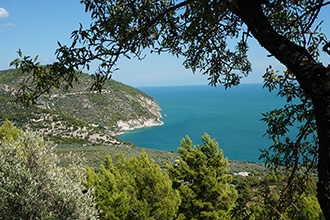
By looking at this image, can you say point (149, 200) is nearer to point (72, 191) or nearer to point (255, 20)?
point (72, 191)

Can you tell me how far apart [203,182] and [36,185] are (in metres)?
8.67

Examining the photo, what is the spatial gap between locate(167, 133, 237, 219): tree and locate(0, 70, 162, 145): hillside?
107 ft

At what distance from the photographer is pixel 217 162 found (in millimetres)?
16719

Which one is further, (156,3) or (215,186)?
(215,186)

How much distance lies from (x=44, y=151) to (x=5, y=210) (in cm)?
202

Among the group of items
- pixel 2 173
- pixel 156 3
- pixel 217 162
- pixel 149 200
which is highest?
pixel 156 3

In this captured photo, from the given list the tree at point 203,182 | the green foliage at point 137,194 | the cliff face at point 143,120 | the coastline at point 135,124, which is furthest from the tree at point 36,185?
the cliff face at point 143,120

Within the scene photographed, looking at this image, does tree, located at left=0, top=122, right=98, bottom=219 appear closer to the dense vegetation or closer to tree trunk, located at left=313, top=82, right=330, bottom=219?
the dense vegetation

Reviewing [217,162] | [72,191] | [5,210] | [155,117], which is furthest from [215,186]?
[155,117]

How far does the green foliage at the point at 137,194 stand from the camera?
1402 cm

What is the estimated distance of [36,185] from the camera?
9.67 metres

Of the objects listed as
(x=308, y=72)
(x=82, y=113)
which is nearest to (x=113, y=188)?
(x=308, y=72)

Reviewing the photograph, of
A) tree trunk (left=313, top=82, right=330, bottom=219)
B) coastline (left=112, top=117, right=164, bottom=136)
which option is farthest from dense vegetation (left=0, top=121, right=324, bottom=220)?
coastline (left=112, top=117, right=164, bottom=136)

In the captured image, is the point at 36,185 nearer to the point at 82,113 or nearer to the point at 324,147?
the point at 324,147
